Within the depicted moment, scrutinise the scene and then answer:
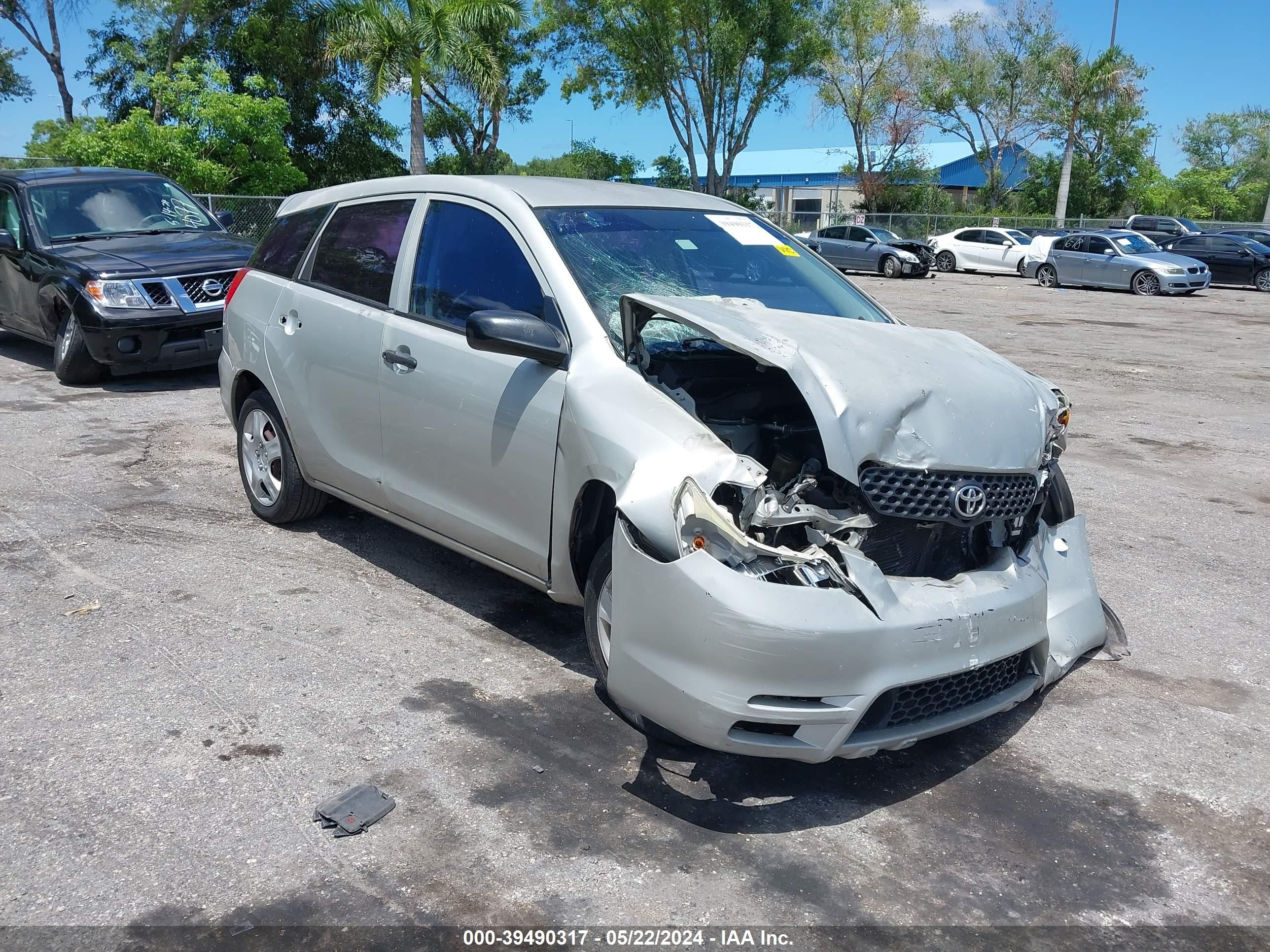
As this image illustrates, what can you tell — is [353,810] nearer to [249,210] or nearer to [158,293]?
[158,293]

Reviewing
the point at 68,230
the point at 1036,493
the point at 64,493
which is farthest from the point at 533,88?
the point at 1036,493

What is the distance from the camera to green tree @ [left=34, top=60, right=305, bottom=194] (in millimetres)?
21422

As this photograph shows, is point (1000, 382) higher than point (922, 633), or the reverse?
point (1000, 382)

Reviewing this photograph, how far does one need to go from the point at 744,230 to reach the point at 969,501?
2023mm

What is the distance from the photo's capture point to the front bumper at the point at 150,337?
9234 mm

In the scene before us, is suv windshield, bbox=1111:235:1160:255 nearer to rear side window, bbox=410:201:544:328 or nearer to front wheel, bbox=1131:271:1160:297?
front wheel, bbox=1131:271:1160:297

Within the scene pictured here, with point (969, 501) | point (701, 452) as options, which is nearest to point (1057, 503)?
point (969, 501)

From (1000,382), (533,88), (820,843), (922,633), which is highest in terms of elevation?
(533,88)

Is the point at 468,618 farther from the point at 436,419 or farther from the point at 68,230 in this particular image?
the point at 68,230

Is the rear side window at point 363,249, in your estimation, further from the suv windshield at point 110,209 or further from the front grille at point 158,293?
the suv windshield at point 110,209

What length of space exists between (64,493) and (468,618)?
323 centimetres

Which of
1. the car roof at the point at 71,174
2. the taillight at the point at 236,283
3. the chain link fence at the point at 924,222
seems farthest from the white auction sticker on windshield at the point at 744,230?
the chain link fence at the point at 924,222

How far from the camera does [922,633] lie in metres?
3.19

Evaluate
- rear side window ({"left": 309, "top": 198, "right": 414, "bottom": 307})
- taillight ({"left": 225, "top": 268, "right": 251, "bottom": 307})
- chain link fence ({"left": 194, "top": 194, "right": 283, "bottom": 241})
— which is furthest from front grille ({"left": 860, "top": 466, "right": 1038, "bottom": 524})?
chain link fence ({"left": 194, "top": 194, "right": 283, "bottom": 241})
